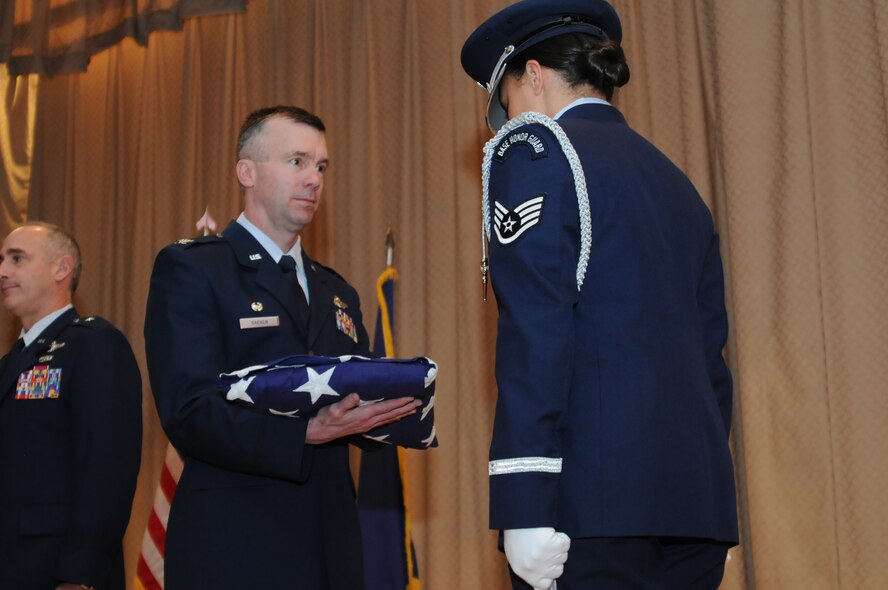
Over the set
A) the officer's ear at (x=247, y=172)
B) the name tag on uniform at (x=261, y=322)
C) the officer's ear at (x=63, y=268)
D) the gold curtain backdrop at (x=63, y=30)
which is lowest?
the name tag on uniform at (x=261, y=322)

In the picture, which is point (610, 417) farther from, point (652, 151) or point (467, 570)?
point (467, 570)

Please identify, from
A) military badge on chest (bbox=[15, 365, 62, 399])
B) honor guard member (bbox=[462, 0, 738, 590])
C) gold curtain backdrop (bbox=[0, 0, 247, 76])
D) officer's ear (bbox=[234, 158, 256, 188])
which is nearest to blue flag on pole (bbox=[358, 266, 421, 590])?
military badge on chest (bbox=[15, 365, 62, 399])

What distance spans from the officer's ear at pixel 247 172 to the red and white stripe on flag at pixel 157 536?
1482mm

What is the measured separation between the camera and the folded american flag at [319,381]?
1910mm

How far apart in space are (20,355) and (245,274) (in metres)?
1.04

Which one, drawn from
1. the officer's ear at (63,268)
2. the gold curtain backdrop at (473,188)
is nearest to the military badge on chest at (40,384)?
the officer's ear at (63,268)

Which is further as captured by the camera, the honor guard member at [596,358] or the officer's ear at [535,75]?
the officer's ear at [535,75]

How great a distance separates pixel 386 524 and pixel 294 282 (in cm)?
150

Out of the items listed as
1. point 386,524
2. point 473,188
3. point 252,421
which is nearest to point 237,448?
point 252,421

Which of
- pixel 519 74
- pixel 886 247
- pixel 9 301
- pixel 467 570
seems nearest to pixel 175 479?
pixel 9 301

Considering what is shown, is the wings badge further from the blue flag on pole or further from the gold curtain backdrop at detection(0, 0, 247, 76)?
the gold curtain backdrop at detection(0, 0, 247, 76)

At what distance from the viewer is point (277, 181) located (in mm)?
2484

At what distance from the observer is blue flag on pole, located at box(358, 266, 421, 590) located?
352cm

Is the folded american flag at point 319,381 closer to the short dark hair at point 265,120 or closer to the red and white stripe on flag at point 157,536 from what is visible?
the short dark hair at point 265,120
